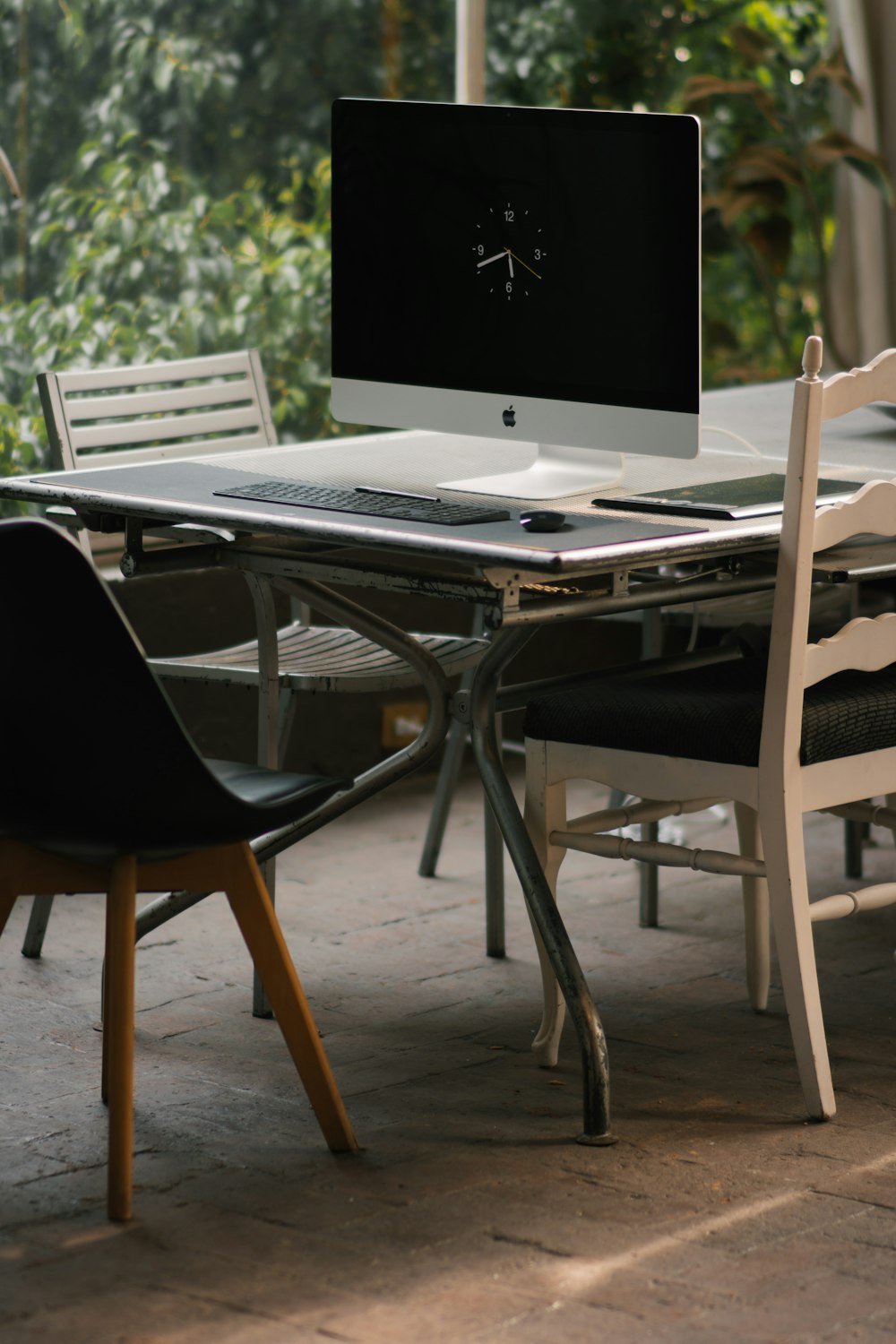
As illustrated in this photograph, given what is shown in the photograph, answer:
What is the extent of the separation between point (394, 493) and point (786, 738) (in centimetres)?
62

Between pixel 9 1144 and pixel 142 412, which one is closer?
pixel 9 1144

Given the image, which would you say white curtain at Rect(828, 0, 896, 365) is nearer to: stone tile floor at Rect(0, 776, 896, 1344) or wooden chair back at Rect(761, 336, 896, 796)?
stone tile floor at Rect(0, 776, 896, 1344)

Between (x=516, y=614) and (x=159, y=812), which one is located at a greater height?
(x=516, y=614)

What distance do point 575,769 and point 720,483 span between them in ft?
1.46

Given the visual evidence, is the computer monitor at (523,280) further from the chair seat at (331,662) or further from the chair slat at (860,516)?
the chair seat at (331,662)

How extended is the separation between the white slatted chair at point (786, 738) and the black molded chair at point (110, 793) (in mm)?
447

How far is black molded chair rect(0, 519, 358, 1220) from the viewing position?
2.20m

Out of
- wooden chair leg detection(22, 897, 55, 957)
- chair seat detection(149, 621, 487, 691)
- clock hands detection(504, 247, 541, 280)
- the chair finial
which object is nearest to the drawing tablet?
the chair finial

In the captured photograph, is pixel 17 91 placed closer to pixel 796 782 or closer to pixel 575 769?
pixel 575 769

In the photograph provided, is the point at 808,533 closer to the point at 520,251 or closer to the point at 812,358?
the point at 812,358

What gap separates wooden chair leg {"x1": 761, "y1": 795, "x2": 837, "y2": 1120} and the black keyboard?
0.52 metres

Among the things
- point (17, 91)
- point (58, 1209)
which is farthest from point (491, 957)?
point (17, 91)

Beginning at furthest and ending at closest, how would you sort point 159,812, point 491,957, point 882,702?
point 491,957 < point 882,702 < point 159,812

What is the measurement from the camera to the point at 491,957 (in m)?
3.35
